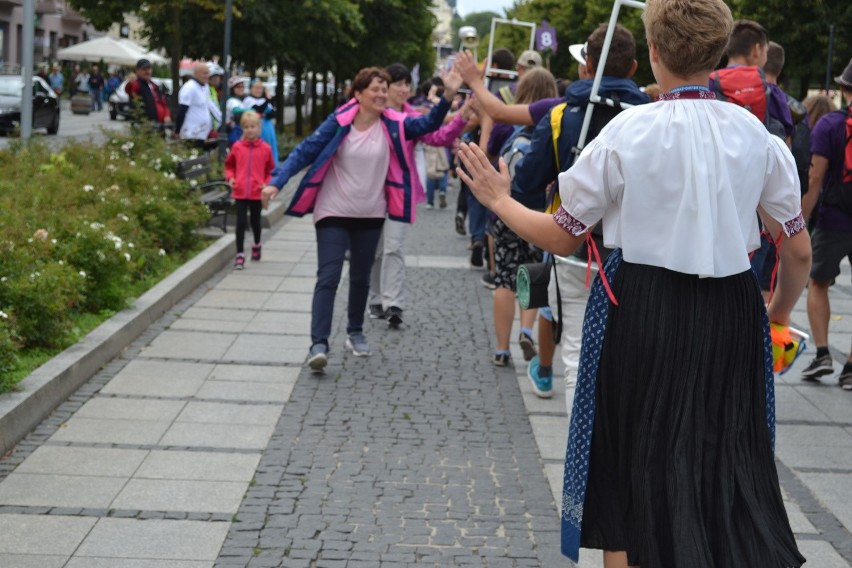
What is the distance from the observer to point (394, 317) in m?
9.77

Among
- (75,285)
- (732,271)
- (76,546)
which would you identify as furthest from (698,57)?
(75,285)

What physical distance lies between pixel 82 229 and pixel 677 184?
6556 mm

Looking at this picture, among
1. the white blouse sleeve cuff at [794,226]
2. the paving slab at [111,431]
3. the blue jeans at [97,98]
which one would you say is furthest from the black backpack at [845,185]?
the blue jeans at [97,98]

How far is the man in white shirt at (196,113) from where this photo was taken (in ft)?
59.1

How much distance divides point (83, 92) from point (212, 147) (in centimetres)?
3839

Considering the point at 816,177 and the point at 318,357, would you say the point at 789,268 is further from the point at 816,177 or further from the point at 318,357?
the point at 318,357

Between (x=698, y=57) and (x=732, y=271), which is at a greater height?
(x=698, y=57)

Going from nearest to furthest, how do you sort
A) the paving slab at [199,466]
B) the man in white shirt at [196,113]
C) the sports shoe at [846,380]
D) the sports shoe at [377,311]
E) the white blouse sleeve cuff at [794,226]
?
the white blouse sleeve cuff at [794,226] → the paving slab at [199,466] → the sports shoe at [846,380] → the sports shoe at [377,311] → the man in white shirt at [196,113]

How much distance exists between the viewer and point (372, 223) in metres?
8.35

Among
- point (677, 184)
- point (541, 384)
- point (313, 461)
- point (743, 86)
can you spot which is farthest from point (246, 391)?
point (677, 184)

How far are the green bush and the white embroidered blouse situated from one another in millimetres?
3817

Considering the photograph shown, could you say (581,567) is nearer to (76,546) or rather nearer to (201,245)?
(76,546)

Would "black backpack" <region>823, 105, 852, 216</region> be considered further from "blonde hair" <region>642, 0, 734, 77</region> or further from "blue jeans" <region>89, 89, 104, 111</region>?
"blue jeans" <region>89, 89, 104, 111</region>

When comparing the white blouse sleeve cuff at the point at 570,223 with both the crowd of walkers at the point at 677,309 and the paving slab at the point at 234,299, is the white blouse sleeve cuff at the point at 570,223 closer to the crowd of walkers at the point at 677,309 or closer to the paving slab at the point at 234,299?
the crowd of walkers at the point at 677,309
